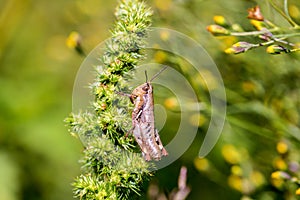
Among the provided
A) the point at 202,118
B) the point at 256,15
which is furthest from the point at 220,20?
the point at 202,118

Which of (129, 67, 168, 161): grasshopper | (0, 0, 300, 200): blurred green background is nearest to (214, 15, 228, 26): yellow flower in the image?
(0, 0, 300, 200): blurred green background

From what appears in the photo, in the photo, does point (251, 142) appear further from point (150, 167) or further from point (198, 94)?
point (150, 167)

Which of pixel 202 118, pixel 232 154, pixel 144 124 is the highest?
pixel 144 124

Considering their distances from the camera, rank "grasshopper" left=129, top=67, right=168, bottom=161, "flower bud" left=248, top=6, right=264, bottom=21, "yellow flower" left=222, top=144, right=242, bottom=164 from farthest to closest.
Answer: "yellow flower" left=222, top=144, right=242, bottom=164 < "flower bud" left=248, top=6, right=264, bottom=21 < "grasshopper" left=129, top=67, right=168, bottom=161

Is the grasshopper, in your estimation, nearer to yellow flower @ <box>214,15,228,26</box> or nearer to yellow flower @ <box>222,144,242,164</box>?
yellow flower @ <box>214,15,228,26</box>

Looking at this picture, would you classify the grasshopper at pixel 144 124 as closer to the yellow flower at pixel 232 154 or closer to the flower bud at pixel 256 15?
the flower bud at pixel 256 15

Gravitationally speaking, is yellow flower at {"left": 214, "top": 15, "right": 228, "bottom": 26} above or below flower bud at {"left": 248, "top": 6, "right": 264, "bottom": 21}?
above

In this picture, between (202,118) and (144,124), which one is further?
(202,118)

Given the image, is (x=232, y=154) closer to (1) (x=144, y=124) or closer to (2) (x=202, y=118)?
(2) (x=202, y=118)
